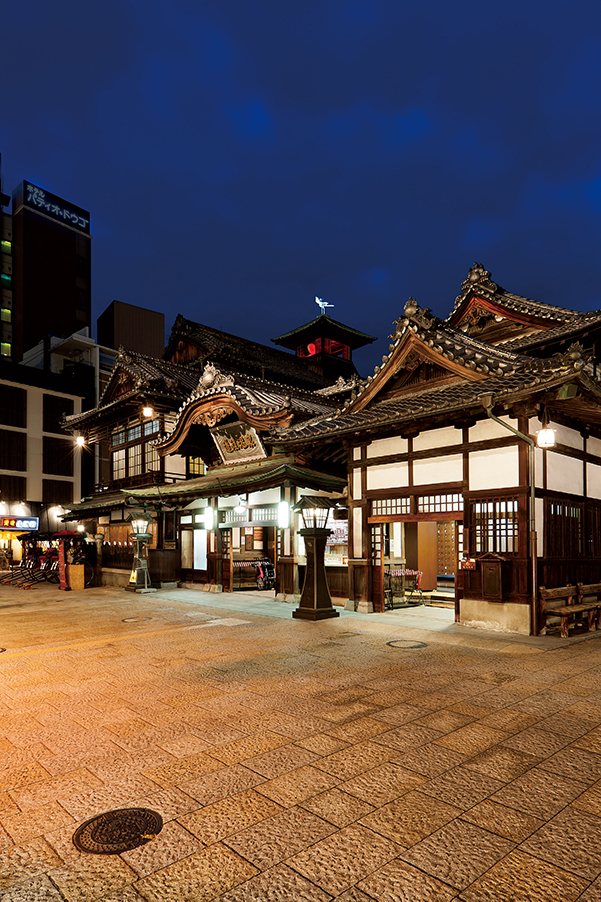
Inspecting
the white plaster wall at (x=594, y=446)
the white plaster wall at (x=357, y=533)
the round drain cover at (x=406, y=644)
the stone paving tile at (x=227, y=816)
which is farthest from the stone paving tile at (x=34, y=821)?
the white plaster wall at (x=594, y=446)

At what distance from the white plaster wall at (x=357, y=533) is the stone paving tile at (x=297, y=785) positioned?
10374mm

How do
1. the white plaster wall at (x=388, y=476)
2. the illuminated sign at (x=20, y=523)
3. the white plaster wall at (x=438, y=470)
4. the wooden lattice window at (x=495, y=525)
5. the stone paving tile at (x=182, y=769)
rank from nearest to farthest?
the stone paving tile at (x=182, y=769)
the wooden lattice window at (x=495, y=525)
the white plaster wall at (x=438, y=470)
the white plaster wall at (x=388, y=476)
the illuminated sign at (x=20, y=523)

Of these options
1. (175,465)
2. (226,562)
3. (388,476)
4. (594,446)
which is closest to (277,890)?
(388,476)

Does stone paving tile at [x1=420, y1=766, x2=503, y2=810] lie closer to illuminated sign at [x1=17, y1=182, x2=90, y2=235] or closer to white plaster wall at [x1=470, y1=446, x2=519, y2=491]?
white plaster wall at [x1=470, y1=446, x2=519, y2=491]

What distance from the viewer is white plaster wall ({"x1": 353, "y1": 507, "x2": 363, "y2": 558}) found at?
1525 cm

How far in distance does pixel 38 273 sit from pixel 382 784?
7967 cm

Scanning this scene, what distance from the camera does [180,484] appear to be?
21906 millimetres

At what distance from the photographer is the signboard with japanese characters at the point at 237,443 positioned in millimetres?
20172

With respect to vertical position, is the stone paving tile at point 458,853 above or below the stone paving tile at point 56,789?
above

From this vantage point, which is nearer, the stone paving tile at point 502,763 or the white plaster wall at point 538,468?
the stone paving tile at point 502,763

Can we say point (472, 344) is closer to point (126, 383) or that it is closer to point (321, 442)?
point (321, 442)

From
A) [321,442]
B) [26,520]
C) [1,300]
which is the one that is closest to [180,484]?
[321,442]

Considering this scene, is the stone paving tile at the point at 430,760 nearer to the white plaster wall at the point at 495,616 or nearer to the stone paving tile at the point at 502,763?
the stone paving tile at the point at 502,763

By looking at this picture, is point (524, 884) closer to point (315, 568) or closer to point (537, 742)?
point (537, 742)
